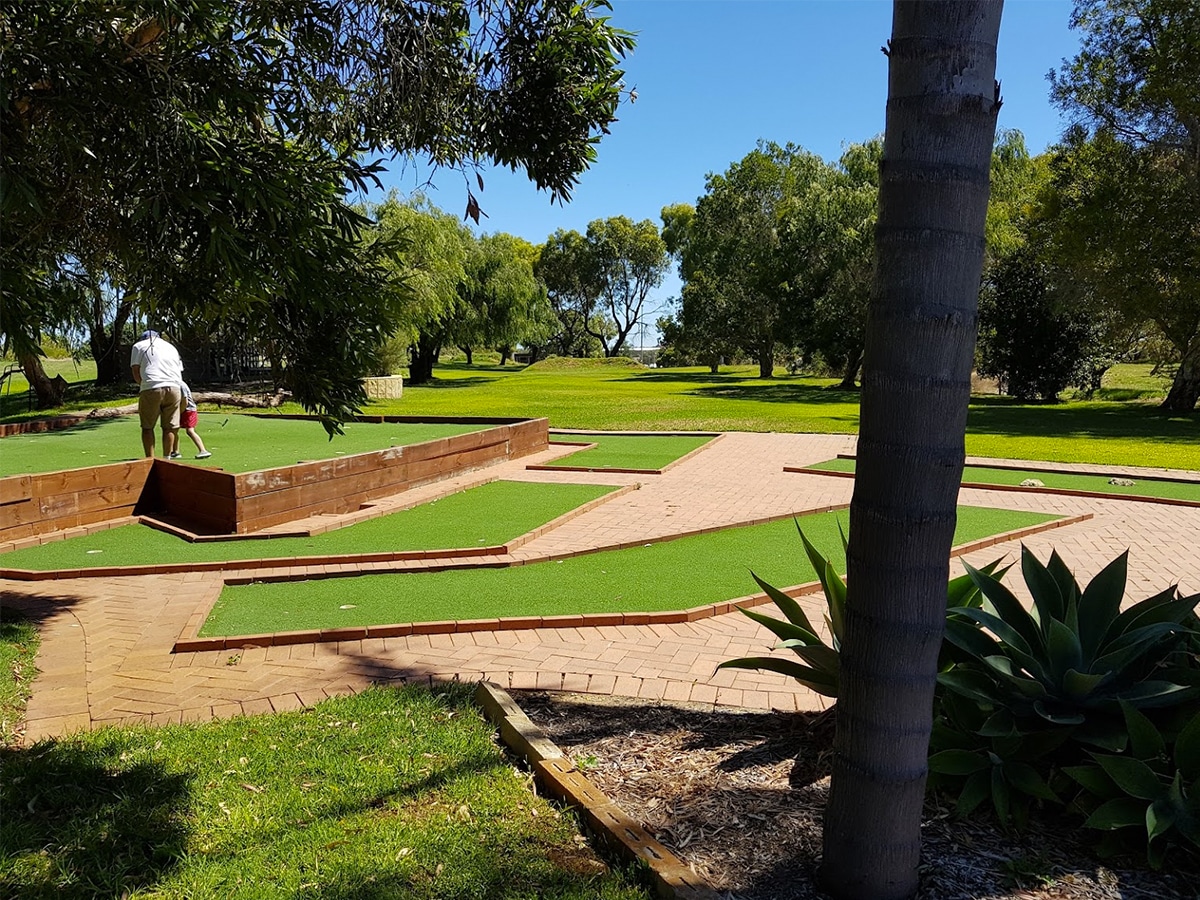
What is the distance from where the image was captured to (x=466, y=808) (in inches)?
124

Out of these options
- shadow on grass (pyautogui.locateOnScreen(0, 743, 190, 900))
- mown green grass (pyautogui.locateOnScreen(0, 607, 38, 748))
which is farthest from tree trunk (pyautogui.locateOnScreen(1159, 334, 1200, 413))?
shadow on grass (pyautogui.locateOnScreen(0, 743, 190, 900))

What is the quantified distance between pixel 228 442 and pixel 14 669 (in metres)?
10.1

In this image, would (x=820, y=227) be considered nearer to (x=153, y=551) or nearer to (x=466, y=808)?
(x=153, y=551)

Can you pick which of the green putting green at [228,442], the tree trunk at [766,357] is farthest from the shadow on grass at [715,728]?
the tree trunk at [766,357]

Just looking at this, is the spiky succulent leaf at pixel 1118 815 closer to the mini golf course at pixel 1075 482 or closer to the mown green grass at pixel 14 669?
the mown green grass at pixel 14 669

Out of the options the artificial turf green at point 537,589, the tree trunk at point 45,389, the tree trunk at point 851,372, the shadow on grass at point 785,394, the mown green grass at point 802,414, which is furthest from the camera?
the tree trunk at point 851,372

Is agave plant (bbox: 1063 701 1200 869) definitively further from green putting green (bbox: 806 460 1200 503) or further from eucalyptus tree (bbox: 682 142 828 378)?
eucalyptus tree (bbox: 682 142 828 378)

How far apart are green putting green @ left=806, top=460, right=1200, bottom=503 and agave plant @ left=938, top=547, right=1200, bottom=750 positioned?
8455 millimetres

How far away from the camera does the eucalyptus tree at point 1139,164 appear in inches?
927

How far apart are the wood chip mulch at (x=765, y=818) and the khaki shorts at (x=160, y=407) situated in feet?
29.8

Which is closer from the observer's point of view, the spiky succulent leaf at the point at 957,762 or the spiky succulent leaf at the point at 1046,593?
the spiky succulent leaf at the point at 957,762

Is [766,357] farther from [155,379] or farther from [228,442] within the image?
[155,379]

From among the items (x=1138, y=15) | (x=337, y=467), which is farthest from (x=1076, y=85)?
(x=337, y=467)

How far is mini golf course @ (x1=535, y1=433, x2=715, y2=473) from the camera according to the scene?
1363cm
